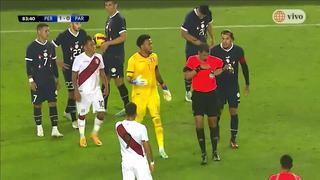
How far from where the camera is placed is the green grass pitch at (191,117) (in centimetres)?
1314

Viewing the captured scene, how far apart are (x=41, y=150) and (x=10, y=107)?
2708 millimetres

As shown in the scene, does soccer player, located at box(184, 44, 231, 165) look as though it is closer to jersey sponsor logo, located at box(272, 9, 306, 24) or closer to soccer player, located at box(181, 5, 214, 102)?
jersey sponsor logo, located at box(272, 9, 306, 24)

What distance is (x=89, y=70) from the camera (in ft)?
45.3

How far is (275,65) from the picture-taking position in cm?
1812

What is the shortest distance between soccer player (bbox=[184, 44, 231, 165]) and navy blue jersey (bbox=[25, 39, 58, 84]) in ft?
10.1

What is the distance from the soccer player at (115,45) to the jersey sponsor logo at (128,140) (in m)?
4.21

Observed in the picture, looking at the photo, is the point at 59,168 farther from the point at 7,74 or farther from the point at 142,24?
the point at 142,24

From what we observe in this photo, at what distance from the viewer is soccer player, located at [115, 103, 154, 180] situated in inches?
427

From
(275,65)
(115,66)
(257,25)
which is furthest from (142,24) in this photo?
(115,66)

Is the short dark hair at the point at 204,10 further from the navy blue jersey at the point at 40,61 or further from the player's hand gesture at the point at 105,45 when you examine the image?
the navy blue jersey at the point at 40,61

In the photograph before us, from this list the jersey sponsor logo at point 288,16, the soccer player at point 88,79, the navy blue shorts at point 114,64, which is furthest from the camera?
the navy blue shorts at point 114,64

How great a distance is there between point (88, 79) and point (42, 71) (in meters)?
1.09

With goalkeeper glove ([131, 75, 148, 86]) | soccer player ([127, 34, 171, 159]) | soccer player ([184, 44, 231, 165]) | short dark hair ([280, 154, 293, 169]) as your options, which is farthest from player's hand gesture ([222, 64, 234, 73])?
short dark hair ([280, 154, 293, 169])

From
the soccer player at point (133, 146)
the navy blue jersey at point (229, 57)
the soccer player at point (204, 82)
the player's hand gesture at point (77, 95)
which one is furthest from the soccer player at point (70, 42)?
the soccer player at point (133, 146)
